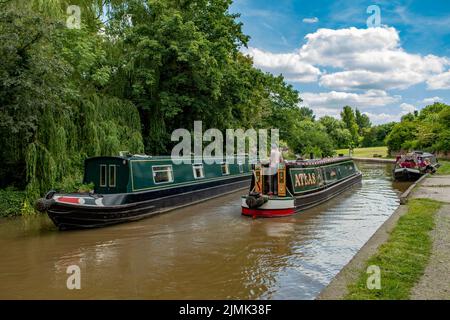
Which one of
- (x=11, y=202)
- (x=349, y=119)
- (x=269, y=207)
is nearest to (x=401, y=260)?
(x=269, y=207)

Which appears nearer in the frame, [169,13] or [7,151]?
[7,151]

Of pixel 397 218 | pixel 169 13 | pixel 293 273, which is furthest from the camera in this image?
→ pixel 169 13

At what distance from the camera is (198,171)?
52.8 ft

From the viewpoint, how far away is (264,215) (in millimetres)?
12328

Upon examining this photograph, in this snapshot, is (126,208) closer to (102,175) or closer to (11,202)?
(102,175)

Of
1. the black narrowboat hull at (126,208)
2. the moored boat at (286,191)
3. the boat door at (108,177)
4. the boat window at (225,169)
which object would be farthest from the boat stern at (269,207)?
the boat window at (225,169)

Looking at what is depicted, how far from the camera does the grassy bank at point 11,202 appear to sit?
1203 cm

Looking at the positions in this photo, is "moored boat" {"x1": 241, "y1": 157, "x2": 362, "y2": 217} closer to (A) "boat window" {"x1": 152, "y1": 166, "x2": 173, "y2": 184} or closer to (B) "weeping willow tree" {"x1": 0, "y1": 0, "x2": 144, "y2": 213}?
(A) "boat window" {"x1": 152, "y1": 166, "x2": 173, "y2": 184}

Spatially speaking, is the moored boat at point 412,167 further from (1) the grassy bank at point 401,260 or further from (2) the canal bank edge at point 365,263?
(1) the grassy bank at point 401,260

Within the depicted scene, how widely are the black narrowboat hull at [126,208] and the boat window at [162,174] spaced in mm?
393

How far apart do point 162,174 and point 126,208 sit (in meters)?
2.40

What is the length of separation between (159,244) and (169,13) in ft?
44.0
